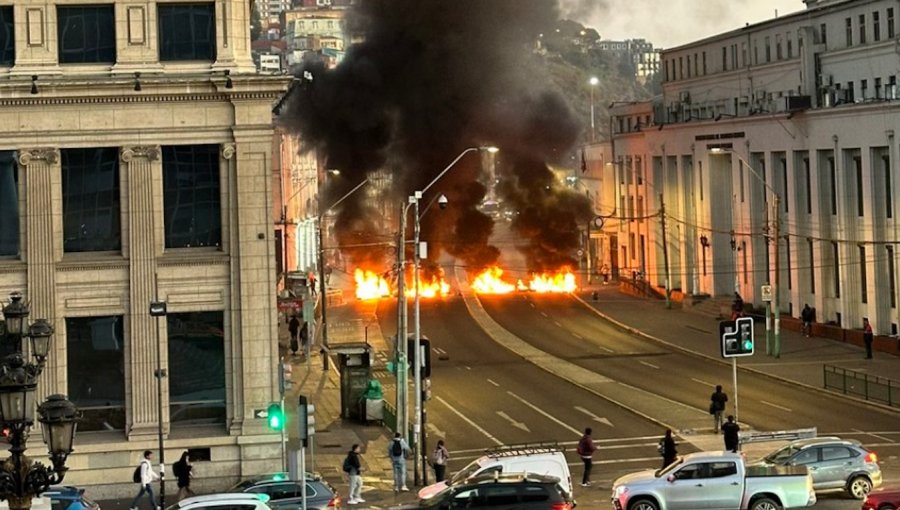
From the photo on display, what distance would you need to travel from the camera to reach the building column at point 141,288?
132 ft

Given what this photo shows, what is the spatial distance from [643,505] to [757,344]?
38.5 metres

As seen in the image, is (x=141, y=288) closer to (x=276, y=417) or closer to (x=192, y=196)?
(x=192, y=196)

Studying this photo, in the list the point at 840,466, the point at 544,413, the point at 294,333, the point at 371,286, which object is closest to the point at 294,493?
the point at 840,466

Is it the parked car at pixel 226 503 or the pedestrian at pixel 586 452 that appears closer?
the parked car at pixel 226 503

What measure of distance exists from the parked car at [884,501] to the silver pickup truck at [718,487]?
2.07m

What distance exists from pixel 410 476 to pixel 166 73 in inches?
478

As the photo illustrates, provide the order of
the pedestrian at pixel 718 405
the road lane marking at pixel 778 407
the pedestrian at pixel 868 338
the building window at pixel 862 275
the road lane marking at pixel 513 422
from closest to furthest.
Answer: the pedestrian at pixel 718 405, the road lane marking at pixel 513 422, the road lane marking at pixel 778 407, the pedestrian at pixel 868 338, the building window at pixel 862 275

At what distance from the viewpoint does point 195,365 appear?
134ft

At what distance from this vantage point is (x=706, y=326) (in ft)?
257

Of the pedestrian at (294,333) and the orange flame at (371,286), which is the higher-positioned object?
the orange flame at (371,286)

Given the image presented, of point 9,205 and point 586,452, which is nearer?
point 586,452

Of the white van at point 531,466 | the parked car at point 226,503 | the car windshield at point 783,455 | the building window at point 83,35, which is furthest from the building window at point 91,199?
the car windshield at point 783,455

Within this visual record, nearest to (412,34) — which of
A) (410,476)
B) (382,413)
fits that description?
(382,413)

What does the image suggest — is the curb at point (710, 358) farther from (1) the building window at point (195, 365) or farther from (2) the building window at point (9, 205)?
(2) the building window at point (9, 205)
